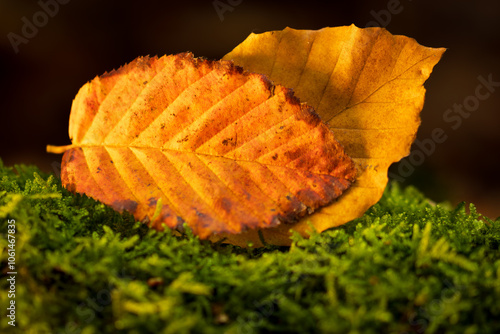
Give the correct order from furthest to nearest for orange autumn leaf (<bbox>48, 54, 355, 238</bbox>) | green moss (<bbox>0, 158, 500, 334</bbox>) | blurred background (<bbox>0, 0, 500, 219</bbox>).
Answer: blurred background (<bbox>0, 0, 500, 219</bbox>)
orange autumn leaf (<bbox>48, 54, 355, 238</bbox>)
green moss (<bbox>0, 158, 500, 334</bbox>)

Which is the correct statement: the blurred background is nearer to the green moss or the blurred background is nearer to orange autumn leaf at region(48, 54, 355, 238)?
orange autumn leaf at region(48, 54, 355, 238)

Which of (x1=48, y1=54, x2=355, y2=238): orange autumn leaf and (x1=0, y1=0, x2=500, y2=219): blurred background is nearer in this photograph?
(x1=48, y1=54, x2=355, y2=238): orange autumn leaf

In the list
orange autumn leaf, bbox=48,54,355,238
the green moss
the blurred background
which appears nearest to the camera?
the green moss

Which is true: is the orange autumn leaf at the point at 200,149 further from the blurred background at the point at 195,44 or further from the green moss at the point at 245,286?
the blurred background at the point at 195,44

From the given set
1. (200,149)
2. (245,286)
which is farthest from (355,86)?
(245,286)

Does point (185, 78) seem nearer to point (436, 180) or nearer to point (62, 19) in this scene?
point (62, 19)

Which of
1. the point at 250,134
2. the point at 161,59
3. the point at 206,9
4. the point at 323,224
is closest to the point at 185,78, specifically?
the point at 161,59

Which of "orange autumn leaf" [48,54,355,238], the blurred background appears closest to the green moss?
"orange autumn leaf" [48,54,355,238]
